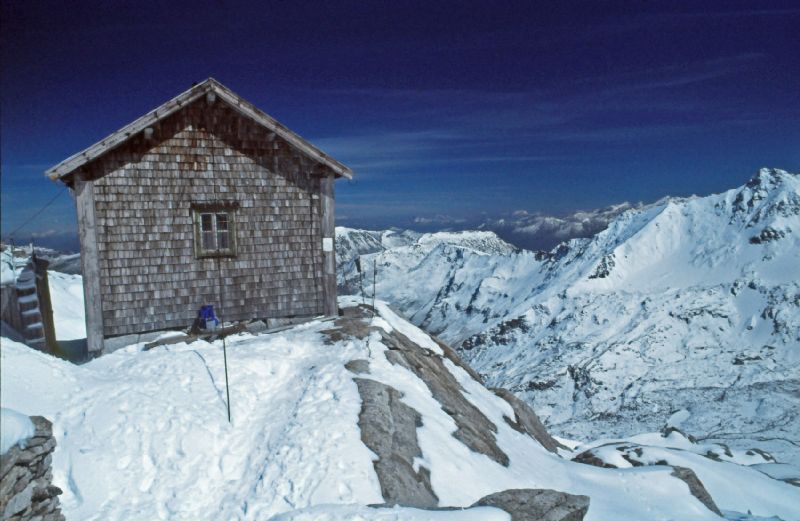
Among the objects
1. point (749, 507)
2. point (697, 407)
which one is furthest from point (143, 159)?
point (697, 407)

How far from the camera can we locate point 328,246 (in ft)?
56.0

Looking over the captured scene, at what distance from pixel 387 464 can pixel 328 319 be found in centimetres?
762

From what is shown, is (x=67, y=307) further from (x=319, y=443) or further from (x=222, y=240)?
(x=319, y=443)

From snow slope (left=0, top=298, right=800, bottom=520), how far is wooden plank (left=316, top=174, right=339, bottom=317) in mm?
Result: 2547

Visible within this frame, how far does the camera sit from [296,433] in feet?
33.5

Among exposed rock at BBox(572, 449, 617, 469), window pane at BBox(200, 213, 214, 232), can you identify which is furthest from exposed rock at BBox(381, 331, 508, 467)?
window pane at BBox(200, 213, 214, 232)

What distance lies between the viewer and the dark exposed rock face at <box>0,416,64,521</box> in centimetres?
662

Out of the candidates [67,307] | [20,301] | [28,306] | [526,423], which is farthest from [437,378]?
[67,307]

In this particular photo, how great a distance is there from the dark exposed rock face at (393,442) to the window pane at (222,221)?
6788 mm

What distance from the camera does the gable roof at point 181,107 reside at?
13.9 metres

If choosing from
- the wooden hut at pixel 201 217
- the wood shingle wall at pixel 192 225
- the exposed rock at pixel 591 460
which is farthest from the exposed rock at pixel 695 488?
the wood shingle wall at pixel 192 225

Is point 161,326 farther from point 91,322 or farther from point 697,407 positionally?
point 697,407

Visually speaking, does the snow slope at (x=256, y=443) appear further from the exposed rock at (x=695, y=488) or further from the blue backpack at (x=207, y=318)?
the blue backpack at (x=207, y=318)

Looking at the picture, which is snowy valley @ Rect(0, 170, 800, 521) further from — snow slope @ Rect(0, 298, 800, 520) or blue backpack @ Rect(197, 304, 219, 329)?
blue backpack @ Rect(197, 304, 219, 329)
